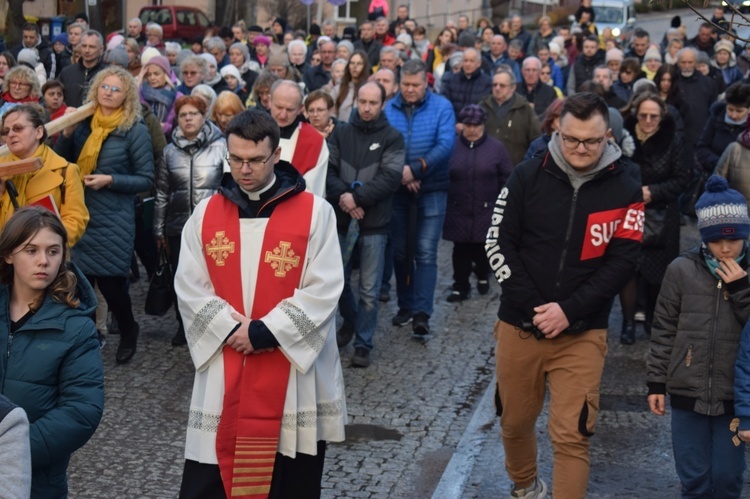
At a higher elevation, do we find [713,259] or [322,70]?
[322,70]

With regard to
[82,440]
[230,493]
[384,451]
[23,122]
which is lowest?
[384,451]

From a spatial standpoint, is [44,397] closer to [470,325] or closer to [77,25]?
[470,325]

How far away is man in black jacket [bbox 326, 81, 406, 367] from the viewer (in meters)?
9.38

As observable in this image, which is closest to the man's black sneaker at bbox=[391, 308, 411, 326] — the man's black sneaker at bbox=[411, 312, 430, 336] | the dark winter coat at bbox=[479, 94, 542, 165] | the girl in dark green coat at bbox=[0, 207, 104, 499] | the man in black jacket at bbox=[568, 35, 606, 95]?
the man's black sneaker at bbox=[411, 312, 430, 336]

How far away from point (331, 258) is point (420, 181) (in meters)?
4.93

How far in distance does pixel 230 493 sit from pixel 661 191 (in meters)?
5.65

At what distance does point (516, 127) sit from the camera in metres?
12.6

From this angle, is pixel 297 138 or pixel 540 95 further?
pixel 540 95

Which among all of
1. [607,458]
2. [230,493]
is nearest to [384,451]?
[607,458]

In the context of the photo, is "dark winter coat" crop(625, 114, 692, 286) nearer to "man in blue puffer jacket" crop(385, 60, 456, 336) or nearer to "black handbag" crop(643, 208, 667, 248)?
"black handbag" crop(643, 208, 667, 248)

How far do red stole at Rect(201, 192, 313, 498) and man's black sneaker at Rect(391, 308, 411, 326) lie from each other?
5.28 meters

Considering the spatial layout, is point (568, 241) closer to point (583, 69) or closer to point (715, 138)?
point (715, 138)

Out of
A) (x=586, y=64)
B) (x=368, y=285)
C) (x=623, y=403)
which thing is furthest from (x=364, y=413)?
(x=586, y=64)

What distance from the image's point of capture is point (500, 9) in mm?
48062
